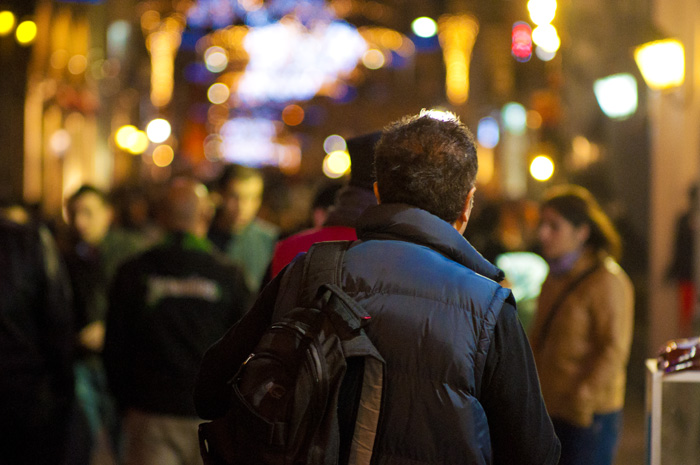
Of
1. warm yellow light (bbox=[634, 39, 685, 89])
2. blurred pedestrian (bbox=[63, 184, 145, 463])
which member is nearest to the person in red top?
blurred pedestrian (bbox=[63, 184, 145, 463])

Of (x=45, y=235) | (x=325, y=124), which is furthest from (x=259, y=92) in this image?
(x=45, y=235)

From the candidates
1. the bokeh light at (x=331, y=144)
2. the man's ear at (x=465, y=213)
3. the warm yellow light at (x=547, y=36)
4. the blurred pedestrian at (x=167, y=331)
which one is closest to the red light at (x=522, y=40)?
the warm yellow light at (x=547, y=36)

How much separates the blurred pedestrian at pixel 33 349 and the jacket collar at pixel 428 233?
292cm

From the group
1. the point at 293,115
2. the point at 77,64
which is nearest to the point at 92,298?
the point at 77,64

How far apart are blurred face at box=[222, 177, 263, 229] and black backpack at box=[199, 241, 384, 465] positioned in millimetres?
5276

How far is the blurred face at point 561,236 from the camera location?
4.92m

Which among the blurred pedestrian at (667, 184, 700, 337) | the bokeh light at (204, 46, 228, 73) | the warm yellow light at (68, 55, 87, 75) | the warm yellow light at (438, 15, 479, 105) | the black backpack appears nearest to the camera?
the black backpack

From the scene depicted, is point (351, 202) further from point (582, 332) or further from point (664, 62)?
point (664, 62)

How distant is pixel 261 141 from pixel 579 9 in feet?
200

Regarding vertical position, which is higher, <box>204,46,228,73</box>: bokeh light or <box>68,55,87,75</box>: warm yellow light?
<box>204,46,228,73</box>: bokeh light

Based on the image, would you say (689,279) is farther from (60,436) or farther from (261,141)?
(261,141)

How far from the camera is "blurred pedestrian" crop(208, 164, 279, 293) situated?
25.0ft

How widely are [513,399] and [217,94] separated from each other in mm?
55874

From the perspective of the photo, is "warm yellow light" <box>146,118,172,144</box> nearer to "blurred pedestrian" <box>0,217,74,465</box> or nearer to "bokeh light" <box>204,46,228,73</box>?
"bokeh light" <box>204,46,228,73</box>
